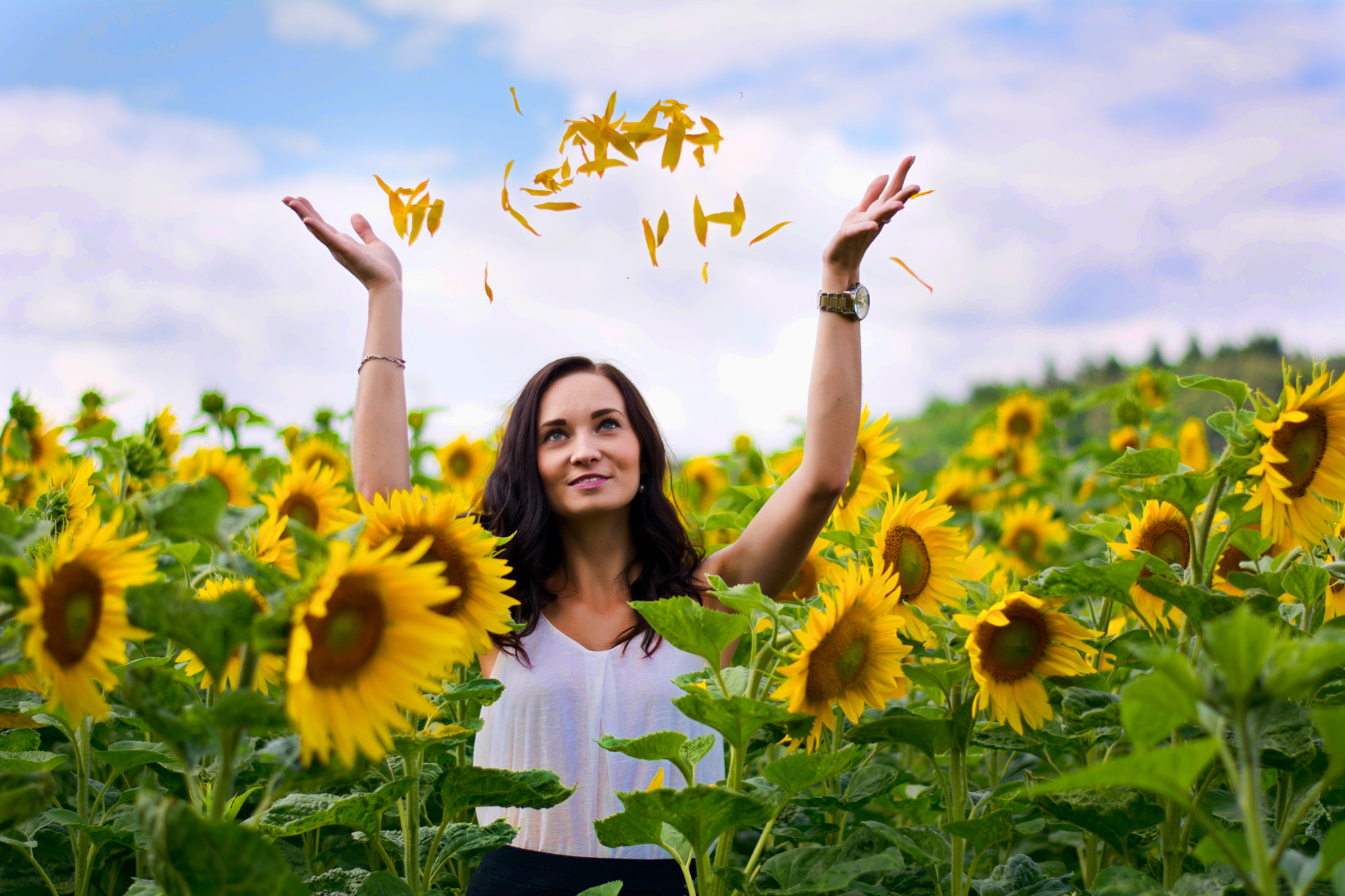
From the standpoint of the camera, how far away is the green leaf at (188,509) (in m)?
0.97

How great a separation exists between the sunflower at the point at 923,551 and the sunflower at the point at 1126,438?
9.16 feet

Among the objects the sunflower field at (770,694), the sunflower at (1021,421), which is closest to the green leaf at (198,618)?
the sunflower field at (770,694)

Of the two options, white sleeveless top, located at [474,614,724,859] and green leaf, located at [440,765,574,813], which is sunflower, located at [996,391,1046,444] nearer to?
white sleeveless top, located at [474,614,724,859]

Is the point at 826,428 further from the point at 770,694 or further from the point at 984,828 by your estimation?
the point at 984,828

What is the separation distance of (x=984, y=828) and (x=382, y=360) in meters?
1.53

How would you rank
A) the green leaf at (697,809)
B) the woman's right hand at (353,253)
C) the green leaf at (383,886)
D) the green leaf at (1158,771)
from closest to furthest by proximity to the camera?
the green leaf at (1158,771) < the green leaf at (697,809) < the green leaf at (383,886) < the woman's right hand at (353,253)

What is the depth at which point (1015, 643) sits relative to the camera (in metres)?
1.73

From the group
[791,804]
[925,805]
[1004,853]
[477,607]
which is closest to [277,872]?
[477,607]

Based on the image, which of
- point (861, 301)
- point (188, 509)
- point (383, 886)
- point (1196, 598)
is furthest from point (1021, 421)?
point (188, 509)

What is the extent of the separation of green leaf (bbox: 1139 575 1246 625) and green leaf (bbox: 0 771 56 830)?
1.35 metres

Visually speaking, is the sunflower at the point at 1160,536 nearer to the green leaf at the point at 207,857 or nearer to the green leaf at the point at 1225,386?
the green leaf at the point at 1225,386

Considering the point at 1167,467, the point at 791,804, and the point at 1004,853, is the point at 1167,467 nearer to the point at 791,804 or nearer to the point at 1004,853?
the point at 791,804

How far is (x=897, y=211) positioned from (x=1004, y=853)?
1343 mm

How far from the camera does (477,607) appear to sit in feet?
4.84
